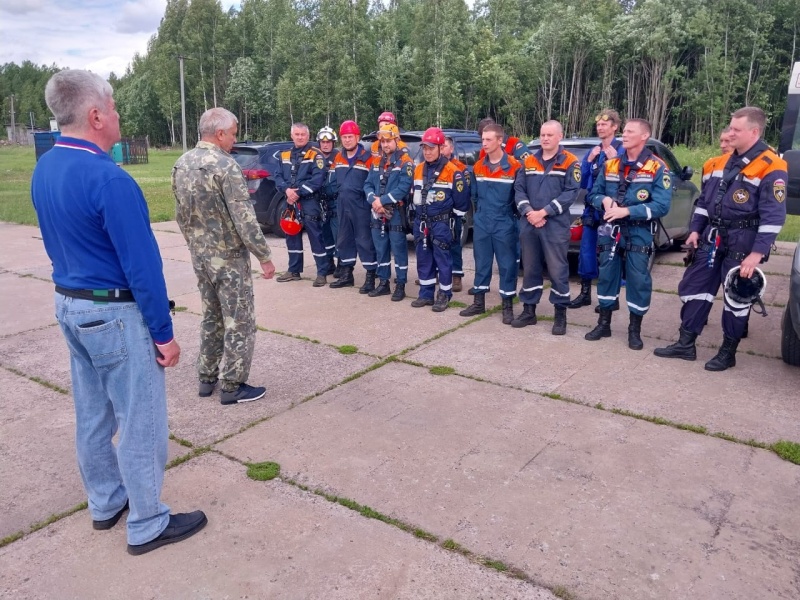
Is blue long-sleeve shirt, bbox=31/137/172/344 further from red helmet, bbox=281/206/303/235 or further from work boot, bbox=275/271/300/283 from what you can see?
work boot, bbox=275/271/300/283

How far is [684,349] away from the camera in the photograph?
530cm

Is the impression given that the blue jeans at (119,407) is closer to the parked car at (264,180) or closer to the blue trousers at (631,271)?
the blue trousers at (631,271)

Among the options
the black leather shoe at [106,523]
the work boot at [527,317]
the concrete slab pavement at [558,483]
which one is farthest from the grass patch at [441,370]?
the black leather shoe at [106,523]

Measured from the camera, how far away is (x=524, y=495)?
329cm

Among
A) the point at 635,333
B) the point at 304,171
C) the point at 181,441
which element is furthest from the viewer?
the point at 304,171

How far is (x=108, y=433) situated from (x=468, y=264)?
6.75 meters

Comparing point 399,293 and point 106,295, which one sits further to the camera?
point 399,293

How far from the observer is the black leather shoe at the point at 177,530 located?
2.85 meters

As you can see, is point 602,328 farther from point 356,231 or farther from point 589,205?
point 356,231

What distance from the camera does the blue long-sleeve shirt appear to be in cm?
243

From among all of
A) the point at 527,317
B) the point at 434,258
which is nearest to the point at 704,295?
the point at 527,317

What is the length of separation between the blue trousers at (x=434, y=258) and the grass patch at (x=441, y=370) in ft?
6.32

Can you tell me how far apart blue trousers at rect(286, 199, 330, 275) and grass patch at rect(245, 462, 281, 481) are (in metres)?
4.54

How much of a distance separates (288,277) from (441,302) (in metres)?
2.37
